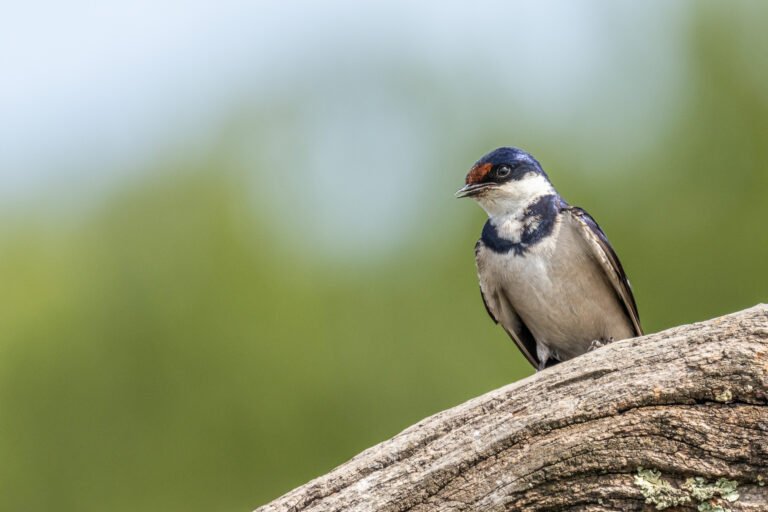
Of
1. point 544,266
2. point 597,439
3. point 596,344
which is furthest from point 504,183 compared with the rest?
point 597,439

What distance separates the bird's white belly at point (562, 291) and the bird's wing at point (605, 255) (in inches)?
2.2

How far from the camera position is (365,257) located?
58.6 ft

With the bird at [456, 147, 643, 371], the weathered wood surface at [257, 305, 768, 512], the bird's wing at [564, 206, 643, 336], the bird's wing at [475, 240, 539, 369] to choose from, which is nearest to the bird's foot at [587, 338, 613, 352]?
the bird at [456, 147, 643, 371]

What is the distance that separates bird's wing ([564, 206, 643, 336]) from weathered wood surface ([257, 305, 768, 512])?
175 cm

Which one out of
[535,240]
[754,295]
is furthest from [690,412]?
[754,295]

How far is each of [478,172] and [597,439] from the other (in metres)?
2.58

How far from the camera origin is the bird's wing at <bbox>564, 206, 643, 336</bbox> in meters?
7.00

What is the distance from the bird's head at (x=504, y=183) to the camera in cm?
723

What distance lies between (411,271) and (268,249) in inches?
74.8

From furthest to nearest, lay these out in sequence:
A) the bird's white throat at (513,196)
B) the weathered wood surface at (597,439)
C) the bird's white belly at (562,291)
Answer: the bird's white throat at (513,196) → the bird's white belly at (562,291) → the weathered wood surface at (597,439)

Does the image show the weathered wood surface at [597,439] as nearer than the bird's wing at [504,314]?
Yes

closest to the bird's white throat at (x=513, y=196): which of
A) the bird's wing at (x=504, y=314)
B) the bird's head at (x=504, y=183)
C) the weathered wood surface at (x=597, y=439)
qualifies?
the bird's head at (x=504, y=183)

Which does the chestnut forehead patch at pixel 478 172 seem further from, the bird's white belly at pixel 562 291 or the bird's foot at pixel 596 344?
the bird's foot at pixel 596 344

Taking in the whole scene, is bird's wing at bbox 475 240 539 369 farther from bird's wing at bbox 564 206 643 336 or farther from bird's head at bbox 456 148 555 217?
bird's wing at bbox 564 206 643 336
